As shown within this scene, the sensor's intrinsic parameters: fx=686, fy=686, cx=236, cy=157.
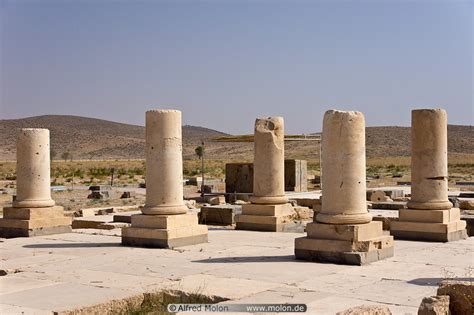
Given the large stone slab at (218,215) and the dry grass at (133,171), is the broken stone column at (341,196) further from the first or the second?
the dry grass at (133,171)

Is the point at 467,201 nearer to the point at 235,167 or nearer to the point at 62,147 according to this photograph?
the point at 235,167

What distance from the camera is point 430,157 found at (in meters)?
14.2

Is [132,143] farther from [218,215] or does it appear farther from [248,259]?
[248,259]

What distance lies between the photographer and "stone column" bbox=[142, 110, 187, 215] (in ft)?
44.3

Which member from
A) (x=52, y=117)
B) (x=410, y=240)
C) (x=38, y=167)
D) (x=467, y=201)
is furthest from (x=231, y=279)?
(x=52, y=117)

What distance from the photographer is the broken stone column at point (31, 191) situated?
1527 centimetres

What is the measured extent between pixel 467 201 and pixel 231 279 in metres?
13.6

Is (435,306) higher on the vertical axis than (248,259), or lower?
higher

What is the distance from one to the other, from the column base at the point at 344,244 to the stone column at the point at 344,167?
19 centimetres

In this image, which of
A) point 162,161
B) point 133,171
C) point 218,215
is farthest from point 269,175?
point 133,171

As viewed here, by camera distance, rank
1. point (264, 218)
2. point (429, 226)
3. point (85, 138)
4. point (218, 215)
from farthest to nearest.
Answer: point (85, 138)
point (218, 215)
point (264, 218)
point (429, 226)

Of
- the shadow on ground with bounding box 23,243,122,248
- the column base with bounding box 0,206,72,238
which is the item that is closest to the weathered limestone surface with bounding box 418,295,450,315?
the shadow on ground with bounding box 23,243,122,248

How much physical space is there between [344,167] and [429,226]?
3.59m

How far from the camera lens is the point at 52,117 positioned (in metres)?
159
